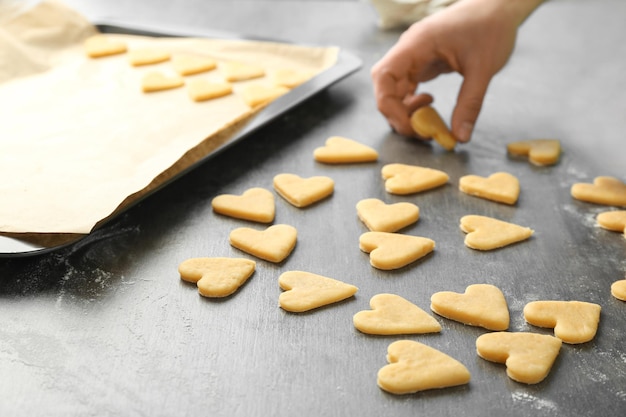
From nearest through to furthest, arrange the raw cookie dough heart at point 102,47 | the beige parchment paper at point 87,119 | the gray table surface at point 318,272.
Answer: the gray table surface at point 318,272, the beige parchment paper at point 87,119, the raw cookie dough heart at point 102,47

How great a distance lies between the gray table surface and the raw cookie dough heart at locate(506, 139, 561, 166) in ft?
0.07

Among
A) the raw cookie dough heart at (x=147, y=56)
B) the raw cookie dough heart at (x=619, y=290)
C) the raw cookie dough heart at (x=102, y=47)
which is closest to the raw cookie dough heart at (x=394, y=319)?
the raw cookie dough heart at (x=619, y=290)

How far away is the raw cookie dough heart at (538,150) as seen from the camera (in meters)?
1.49

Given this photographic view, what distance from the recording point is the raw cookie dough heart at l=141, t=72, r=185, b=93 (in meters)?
1.69

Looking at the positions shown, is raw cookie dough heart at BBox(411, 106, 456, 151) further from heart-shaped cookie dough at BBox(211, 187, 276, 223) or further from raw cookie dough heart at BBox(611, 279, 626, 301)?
raw cookie dough heart at BBox(611, 279, 626, 301)

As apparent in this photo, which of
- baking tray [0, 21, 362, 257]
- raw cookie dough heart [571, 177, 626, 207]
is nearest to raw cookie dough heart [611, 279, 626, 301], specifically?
Result: raw cookie dough heart [571, 177, 626, 207]

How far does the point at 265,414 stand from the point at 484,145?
3.04 ft

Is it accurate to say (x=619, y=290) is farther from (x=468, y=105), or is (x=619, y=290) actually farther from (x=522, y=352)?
(x=468, y=105)

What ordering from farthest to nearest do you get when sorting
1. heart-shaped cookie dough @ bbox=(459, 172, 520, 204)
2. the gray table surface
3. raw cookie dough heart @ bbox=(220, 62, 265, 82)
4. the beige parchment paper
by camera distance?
raw cookie dough heart @ bbox=(220, 62, 265, 82)
heart-shaped cookie dough @ bbox=(459, 172, 520, 204)
the beige parchment paper
the gray table surface

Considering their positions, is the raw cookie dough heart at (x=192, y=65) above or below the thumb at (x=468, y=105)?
below

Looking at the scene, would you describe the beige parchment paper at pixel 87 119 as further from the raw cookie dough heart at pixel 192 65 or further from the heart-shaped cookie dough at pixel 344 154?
the heart-shaped cookie dough at pixel 344 154

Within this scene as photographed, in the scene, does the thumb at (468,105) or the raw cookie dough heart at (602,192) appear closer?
the raw cookie dough heart at (602,192)

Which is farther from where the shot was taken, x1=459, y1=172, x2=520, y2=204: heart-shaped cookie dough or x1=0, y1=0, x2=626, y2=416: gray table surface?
x1=459, y1=172, x2=520, y2=204: heart-shaped cookie dough

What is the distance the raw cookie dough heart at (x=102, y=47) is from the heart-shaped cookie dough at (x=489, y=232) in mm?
1102
